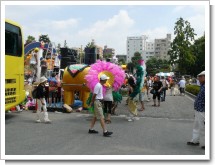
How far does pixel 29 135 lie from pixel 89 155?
9.04 ft

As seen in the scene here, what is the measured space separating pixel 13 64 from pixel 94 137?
4167 millimetres

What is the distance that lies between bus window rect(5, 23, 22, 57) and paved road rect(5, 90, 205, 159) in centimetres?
239

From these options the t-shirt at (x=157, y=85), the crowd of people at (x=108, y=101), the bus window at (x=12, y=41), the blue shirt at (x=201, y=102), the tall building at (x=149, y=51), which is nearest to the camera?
the blue shirt at (x=201, y=102)

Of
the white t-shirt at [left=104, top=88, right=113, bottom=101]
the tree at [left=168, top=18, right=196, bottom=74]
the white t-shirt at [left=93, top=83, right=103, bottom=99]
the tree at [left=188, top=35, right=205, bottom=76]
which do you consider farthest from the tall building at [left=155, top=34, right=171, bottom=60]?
the white t-shirt at [left=93, top=83, right=103, bottom=99]

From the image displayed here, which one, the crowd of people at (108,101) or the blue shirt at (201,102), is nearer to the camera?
the blue shirt at (201,102)

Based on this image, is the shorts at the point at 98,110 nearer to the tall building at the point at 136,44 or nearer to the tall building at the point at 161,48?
the tall building at the point at 161,48

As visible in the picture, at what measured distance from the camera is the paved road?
7.09 m

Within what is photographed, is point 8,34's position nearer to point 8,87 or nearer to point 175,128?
point 8,87

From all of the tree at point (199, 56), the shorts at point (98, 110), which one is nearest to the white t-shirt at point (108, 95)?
the shorts at point (98, 110)

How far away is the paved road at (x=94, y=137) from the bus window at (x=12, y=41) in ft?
7.84

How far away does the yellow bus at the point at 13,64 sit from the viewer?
406 inches

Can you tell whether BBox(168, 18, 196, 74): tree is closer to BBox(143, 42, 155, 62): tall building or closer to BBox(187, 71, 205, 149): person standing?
BBox(187, 71, 205, 149): person standing

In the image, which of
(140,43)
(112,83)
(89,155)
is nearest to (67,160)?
(89,155)

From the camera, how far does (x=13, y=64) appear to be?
35.1 feet
